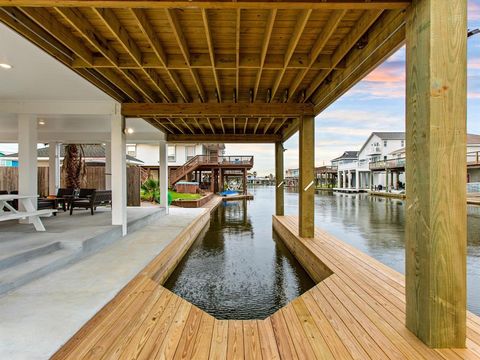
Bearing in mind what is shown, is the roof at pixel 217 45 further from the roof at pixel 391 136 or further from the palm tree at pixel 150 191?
the roof at pixel 391 136

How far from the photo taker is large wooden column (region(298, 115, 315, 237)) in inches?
226

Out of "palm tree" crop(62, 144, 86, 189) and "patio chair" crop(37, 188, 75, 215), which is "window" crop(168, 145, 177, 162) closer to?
"palm tree" crop(62, 144, 86, 189)

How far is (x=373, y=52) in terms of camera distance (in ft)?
10.6

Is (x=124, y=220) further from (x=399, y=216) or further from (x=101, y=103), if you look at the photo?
(x=399, y=216)

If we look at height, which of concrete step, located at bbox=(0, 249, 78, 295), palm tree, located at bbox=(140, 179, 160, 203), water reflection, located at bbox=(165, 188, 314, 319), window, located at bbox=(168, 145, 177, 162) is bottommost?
water reflection, located at bbox=(165, 188, 314, 319)

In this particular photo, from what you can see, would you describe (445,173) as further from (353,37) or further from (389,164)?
(389,164)

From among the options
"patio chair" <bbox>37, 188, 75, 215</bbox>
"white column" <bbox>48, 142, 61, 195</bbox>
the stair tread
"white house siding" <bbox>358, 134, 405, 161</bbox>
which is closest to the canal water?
the stair tread

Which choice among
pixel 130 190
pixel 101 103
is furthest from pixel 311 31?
pixel 130 190

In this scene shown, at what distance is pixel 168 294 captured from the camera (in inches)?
125

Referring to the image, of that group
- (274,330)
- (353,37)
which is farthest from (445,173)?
(353,37)

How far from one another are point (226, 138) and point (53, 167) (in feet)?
20.4

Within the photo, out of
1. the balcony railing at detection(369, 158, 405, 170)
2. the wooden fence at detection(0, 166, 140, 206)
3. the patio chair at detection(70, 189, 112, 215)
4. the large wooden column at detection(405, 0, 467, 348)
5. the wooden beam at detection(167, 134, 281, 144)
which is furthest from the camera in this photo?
the balcony railing at detection(369, 158, 405, 170)

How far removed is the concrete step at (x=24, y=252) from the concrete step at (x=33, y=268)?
1.7 inches

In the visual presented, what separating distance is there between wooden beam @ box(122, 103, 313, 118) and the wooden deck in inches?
135
